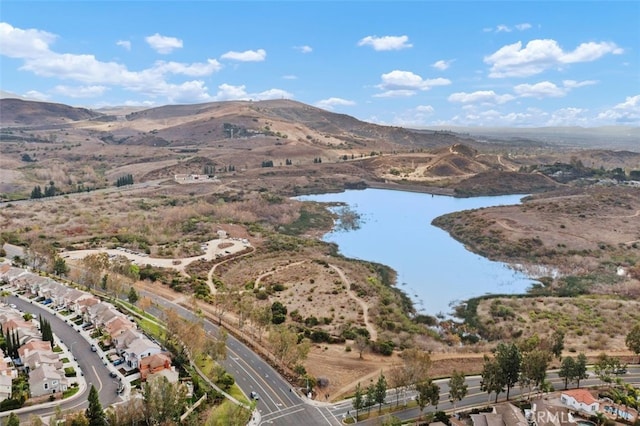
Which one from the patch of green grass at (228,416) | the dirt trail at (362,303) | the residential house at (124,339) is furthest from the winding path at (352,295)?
the residential house at (124,339)

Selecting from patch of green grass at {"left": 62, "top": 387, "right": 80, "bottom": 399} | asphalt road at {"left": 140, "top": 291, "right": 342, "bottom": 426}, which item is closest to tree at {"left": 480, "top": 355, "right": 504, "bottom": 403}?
asphalt road at {"left": 140, "top": 291, "right": 342, "bottom": 426}

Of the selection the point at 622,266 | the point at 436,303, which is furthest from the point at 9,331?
the point at 622,266

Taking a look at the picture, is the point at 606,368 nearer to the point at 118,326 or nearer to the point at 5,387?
Answer: the point at 118,326

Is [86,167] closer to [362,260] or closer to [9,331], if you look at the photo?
[362,260]

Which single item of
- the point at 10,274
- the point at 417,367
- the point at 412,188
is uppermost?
the point at 412,188

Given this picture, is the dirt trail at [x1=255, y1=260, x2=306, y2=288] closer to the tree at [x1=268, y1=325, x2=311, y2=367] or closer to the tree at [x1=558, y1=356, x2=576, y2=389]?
the tree at [x1=268, y1=325, x2=311, y2=367]

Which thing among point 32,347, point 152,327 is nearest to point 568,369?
point 152,327

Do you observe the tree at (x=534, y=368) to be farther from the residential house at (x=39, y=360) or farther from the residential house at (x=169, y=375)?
the residential house at (x=39, y=360)
